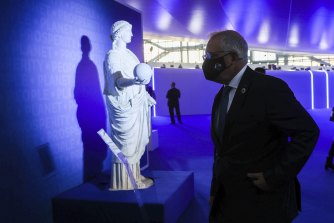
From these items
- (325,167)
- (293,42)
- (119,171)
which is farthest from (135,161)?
(293,42)

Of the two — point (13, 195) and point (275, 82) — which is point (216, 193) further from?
point (13, 195)

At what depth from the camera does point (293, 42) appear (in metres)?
14.7

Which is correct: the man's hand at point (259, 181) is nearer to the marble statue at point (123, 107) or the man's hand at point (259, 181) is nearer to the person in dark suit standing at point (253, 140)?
the person in dark suit standing at point (253, 140)

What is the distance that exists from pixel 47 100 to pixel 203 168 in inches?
139

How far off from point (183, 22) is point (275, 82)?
30.9ft

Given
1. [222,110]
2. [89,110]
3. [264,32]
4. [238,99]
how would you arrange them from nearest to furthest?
1. [238,99]
2. [222,110]
3. [89,110]
4. [264,32]

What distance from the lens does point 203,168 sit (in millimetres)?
6695

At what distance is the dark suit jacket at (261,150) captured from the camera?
1.75m

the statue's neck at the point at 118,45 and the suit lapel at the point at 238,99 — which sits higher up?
the statue's neck at the point at 118,45

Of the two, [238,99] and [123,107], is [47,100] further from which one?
[238,99]

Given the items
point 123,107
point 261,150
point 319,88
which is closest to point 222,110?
point 261,150

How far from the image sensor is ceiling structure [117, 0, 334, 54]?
8.16 m

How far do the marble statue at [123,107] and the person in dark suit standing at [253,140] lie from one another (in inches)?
89.5

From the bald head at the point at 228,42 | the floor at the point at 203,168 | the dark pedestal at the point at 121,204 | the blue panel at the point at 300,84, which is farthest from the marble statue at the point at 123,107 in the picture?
the blue panel at the point at 300,84
